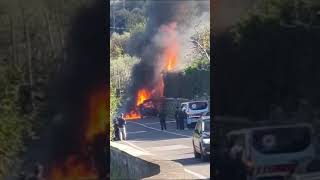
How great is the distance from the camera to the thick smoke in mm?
10484

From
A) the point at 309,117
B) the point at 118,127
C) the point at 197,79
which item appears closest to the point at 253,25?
the point at 309,117

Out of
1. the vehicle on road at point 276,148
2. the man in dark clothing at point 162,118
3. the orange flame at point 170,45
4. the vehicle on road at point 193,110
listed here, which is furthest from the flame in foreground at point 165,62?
the vehicle on road at point 276,148

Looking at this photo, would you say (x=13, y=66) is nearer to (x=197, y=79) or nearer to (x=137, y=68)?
(x=197, y=79)

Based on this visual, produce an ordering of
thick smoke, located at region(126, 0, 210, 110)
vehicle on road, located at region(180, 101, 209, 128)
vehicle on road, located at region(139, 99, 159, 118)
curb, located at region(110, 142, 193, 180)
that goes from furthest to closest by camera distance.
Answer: thick smoke, located at region(126, 0, 210, 110)
vehicle on road, located at region(139, 99, 159, 118)
vehicle on road, located at region(180, 101, 209, 128)
curb, located at region(110, 142, 193, 180)

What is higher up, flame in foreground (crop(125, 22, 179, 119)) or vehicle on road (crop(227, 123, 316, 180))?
flame in foreground (crop(125, 22, 179, 119))

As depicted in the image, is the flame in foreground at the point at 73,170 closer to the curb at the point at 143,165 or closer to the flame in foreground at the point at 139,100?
the curb at the point at 143,165

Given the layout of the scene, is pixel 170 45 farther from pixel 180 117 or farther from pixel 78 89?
pixel 78 89

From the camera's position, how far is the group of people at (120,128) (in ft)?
27.6

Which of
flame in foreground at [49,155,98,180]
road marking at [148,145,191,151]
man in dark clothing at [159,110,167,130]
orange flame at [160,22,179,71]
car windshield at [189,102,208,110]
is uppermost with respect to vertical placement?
orange flame at [160,22,179,71]

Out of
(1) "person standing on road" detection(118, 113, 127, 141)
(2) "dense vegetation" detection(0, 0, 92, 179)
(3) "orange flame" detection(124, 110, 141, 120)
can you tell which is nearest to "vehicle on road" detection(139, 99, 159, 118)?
(3) "orange flame" detection(124, 110, 141, 120)

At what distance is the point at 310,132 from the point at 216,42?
3.58ft

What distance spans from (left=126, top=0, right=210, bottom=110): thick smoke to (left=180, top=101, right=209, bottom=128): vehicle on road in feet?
3.86

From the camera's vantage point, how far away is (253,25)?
4125 mm

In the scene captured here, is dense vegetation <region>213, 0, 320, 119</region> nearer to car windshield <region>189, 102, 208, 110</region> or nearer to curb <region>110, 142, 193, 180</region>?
curb <region>110, 142, 193, 180</region>
